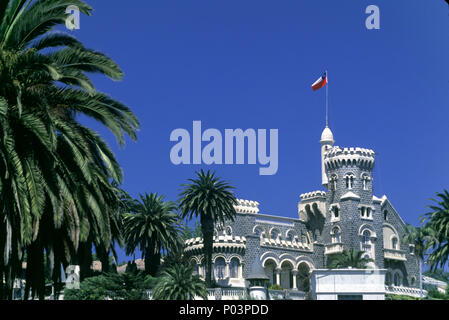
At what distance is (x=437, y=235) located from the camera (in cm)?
8512

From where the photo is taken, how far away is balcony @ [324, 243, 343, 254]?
96188 millimetres

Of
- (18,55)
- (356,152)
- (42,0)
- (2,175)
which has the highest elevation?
(356,152)

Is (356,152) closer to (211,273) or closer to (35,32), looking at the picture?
(211,273)

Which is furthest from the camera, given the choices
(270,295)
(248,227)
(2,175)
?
(248,227)

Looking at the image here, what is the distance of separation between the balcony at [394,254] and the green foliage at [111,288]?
3867 cm

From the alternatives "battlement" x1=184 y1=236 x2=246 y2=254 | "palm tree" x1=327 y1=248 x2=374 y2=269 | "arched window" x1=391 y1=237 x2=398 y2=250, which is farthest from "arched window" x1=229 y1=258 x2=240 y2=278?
"arched window" x1=391 y1=237 x2=398 y2=250

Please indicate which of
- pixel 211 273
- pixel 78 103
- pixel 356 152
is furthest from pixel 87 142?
pixel 356 152

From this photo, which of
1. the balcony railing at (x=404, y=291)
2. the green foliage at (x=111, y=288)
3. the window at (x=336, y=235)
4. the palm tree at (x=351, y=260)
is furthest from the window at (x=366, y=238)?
the green foliage at (x=111, y=288)

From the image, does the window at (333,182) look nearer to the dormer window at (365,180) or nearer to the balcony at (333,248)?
the dormer window at (365,180)

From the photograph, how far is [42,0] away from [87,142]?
4922 millimetres

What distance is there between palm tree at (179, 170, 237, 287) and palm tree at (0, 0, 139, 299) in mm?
56829

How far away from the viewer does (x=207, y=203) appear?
8269 centimetres

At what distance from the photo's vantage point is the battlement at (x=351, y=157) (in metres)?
98.4

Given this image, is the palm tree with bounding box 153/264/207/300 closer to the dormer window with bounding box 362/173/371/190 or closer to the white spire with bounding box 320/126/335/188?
the dormer window with bounding box 362/173/371/190
